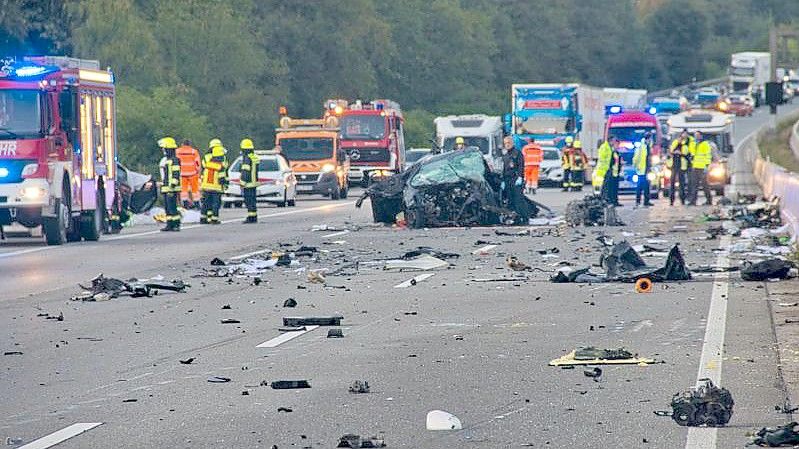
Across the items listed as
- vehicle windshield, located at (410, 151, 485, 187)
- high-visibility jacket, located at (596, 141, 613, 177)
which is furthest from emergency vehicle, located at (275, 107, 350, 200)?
vehicle windshield, located at (410, 151, 485, 187)

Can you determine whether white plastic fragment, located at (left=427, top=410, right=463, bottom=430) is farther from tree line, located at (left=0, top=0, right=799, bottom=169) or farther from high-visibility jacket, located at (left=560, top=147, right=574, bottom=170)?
tree line, located at (left=0, top=0, right=799, bottom=169)

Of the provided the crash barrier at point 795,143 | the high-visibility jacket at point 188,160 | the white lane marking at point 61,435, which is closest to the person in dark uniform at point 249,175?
the high-visibility jacket at point 188,160

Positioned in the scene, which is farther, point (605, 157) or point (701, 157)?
point (701, 157)

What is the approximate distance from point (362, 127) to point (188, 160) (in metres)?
20.1

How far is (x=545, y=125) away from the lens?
61.4 meters

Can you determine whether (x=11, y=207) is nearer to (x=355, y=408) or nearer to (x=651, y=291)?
(x=651, y=291)

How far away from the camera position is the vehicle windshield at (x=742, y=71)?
443 ft

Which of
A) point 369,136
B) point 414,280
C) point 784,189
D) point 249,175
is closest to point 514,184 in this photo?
point 784,189

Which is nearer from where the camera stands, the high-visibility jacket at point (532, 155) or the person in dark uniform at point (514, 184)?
the person in dark uniform at point (514, 184)

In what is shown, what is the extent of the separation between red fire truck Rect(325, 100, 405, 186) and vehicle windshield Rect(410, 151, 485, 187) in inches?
1073

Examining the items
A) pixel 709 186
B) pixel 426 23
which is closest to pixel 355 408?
pixel 709 186

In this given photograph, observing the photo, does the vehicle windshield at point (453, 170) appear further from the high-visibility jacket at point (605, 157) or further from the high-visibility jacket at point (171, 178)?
the high-visibility jacket at point (605, 157)

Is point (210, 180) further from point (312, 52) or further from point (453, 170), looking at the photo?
point (312, 52)

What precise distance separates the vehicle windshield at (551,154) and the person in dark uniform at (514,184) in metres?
26.7
